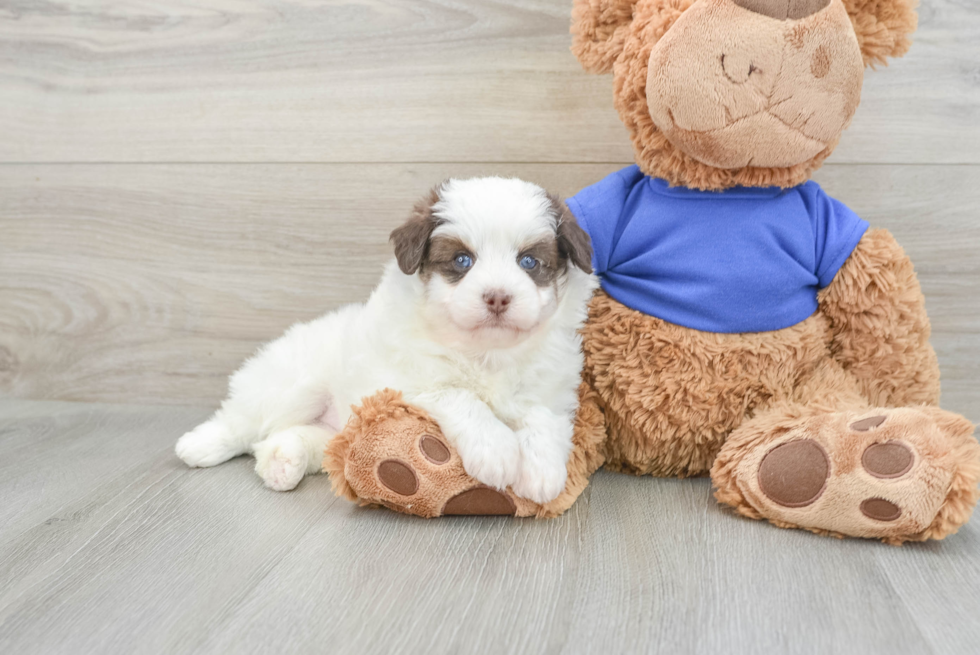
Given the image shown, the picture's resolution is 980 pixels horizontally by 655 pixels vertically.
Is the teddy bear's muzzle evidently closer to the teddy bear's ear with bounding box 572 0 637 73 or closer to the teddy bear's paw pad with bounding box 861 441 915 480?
the teddy bear's ear with bounding box 572 0 637 73

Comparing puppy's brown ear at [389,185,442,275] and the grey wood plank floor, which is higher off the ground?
puppy's brown ear at [389,185,442,275]

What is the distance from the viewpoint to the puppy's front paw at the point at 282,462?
136 centimetres

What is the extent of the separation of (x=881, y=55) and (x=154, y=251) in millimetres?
1636

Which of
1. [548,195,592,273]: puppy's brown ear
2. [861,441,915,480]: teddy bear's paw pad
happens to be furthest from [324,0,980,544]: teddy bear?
[548,195,592,273]: puppy's brown ear

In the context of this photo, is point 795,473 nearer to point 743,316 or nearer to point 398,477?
point 743,316

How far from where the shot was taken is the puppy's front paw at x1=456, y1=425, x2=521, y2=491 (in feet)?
3.67

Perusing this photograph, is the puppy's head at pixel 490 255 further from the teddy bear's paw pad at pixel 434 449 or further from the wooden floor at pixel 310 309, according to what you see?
the wooden floor at pixel 310 309

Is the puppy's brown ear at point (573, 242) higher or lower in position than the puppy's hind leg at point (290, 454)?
higher

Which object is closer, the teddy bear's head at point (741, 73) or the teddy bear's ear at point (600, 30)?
the teddy bear's head at point (741, 73)

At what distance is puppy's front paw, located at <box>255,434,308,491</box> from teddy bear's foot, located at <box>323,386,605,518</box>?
182mm

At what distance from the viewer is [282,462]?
1366 mm

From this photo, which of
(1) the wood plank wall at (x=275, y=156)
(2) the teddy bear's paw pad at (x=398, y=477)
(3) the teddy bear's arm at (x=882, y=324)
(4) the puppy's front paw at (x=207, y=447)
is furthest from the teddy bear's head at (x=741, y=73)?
(4) the puppy's front paw at (x=207, y=447)

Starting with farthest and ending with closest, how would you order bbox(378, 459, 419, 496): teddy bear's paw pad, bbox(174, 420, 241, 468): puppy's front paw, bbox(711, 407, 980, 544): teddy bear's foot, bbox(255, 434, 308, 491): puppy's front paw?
bbox(174, 420, 241, 468): puppy's front paw → bbox(255, 434, 308, 491): puppy's front paw → bbox(378, 459, 419, 496): teddy bear's paw pad → bbox(711, 407, 980, 544): teddy bear's foot

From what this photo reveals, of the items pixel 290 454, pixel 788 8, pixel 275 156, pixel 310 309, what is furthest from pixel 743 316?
pixel 275 156
